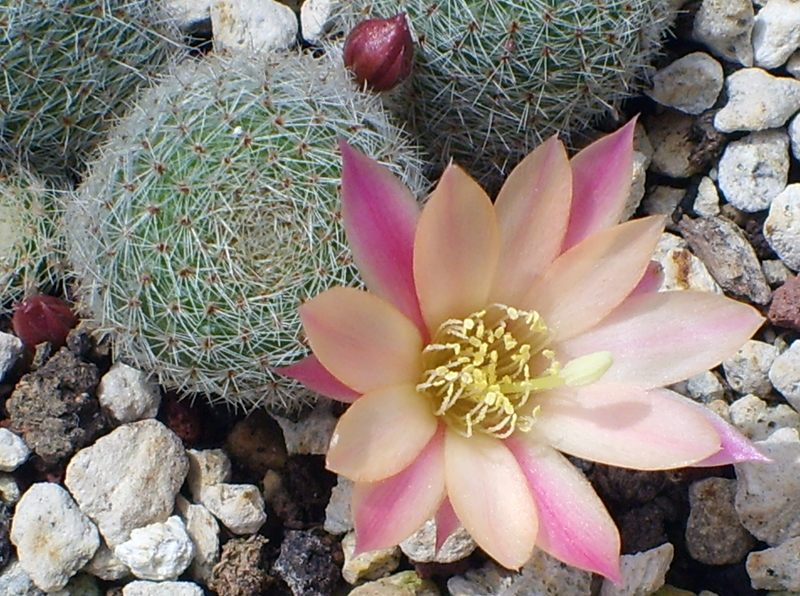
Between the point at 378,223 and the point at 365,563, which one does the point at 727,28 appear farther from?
the point at 365,563

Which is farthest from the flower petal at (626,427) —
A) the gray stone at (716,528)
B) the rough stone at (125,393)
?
the rough stone at (125,393)

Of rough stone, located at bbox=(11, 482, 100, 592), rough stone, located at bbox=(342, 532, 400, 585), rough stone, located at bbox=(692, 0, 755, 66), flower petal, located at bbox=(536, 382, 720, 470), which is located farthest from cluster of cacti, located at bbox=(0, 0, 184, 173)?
rough stone, located at bbox=(692, 0, 755, 66)

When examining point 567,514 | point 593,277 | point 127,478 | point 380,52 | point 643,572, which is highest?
point 380,52

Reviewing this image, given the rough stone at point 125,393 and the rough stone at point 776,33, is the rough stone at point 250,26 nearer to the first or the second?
the rough stone at point 125,393

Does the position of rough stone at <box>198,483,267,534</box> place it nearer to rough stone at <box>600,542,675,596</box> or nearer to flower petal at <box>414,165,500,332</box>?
flower petal at <box>414,165,500,332</box>

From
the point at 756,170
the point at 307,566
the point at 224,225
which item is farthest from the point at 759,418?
the point at 224,225

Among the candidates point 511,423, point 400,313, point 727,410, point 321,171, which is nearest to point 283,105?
point 321,171
